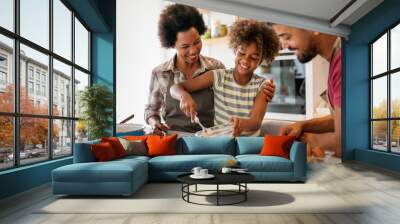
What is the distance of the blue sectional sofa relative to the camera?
4832 mm

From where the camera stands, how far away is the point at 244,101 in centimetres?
846

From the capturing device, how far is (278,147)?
6391 mm

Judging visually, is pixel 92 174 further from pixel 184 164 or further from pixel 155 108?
pixel 155 108

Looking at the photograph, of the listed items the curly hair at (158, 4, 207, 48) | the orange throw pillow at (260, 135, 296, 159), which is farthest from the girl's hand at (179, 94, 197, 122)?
the orange throw pillow at (260, 135, 296, 159)

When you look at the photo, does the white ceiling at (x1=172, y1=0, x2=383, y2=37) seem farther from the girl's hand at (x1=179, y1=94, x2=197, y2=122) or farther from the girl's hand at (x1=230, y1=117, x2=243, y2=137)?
the girl's hand at (x1=230, y1=117, x2=243, y2=137)

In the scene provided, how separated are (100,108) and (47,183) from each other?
2.04m

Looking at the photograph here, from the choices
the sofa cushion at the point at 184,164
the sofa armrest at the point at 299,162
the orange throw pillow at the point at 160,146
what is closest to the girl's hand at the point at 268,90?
the sofa armrest at the point at 299,162

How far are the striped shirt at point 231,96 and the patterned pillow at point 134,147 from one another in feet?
7.10

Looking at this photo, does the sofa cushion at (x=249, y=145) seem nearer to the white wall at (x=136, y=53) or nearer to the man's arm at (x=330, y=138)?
the man's arm at (x=330, y=138)

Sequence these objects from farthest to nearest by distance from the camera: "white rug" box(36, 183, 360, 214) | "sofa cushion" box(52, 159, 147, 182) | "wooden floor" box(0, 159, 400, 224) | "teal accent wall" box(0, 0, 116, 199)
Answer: "teal accent wall" box(0, 0, 116, 199)
"sofa cushion" box(52, 159, 147, 182)
"white rug" box(36, 183, 360, 214)
"wooden floor" box(0, 159, 400, 224)

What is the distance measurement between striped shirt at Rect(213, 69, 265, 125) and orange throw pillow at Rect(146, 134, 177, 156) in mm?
1828

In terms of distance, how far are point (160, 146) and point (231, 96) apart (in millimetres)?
2406

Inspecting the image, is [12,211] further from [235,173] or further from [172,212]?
[235,173]

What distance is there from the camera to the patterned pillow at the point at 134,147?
6625mm
